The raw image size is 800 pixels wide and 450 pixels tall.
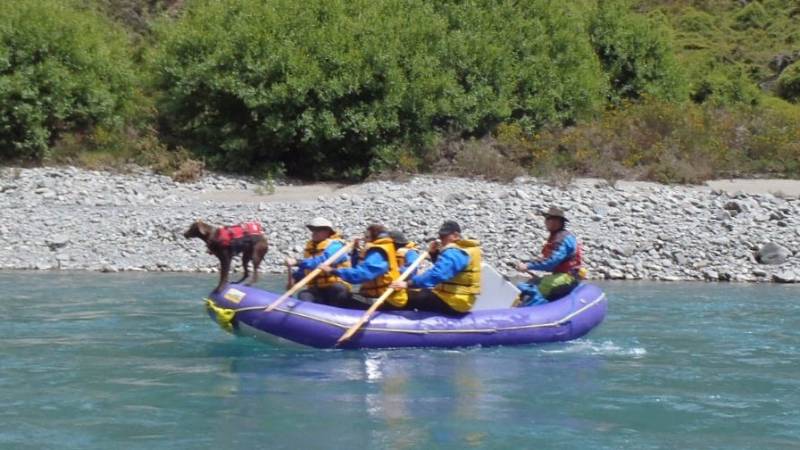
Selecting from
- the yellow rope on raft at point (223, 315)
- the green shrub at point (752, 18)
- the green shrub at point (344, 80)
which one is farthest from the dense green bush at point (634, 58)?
the yellow rope on raft at point (223, 315)

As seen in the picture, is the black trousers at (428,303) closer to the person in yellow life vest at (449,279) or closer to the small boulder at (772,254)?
the person in yellow life vest at (449,279)

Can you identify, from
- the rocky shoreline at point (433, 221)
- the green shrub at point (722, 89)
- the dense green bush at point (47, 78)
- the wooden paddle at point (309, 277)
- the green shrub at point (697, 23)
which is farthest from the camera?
the green shrub at point (697, 23)

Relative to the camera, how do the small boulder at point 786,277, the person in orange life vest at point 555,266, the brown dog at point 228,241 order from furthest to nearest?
the small boulder at point 786,277 < the person in orange life vest at point 555,266 < the brown dog at point 228,241

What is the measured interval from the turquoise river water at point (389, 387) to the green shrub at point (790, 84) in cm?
2495

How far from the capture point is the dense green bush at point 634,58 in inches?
1075

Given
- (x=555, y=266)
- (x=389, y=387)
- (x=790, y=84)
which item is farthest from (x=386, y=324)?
(x=790, y=84)

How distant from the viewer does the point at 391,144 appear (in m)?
22.4

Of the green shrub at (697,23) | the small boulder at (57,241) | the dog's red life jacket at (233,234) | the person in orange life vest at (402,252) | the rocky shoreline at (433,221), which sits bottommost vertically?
the small boulder at (57,241)

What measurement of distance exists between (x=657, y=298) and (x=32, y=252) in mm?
8663

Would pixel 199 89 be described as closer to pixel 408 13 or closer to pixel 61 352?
pixel 408 13

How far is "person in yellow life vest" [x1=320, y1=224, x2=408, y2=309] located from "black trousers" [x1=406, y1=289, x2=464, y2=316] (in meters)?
0.08

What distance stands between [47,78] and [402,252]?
1368 centimetres

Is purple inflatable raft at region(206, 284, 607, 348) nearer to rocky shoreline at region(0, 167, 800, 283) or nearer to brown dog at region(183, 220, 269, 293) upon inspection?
brown dog at region(183, 220, 269, 293)

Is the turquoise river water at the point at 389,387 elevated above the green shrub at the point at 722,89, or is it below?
below
